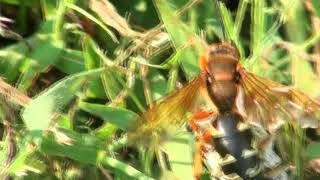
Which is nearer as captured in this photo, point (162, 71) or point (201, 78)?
point (201, 78)

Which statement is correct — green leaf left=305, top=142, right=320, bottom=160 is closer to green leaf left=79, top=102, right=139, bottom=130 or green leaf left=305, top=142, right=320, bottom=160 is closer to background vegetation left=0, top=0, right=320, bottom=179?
background vegetation left=0, top=0, right=320, bottom=179

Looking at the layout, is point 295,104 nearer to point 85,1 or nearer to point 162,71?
point 162,71

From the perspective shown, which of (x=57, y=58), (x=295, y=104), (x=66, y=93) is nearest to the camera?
(x=295, y=104)

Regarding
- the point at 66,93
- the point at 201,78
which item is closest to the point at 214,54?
the point at 201,78

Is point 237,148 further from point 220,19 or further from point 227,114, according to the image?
point 220,19

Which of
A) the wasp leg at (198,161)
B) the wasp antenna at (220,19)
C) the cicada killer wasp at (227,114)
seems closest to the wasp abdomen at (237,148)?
the cicada killer wasp at (227,114)

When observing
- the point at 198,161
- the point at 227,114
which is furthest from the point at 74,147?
the point at 227,114

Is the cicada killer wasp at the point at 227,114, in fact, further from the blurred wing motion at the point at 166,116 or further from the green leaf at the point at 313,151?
the green leaf at the point at 313,151
